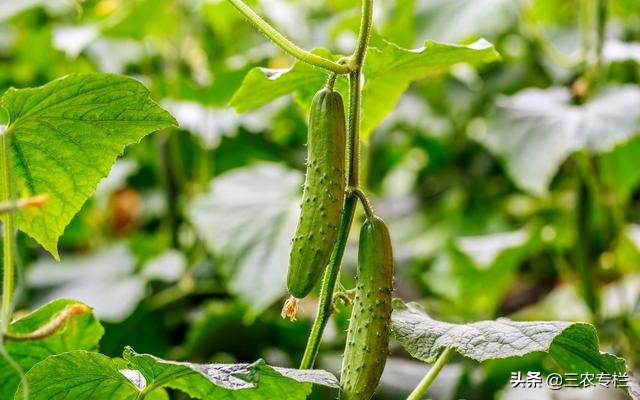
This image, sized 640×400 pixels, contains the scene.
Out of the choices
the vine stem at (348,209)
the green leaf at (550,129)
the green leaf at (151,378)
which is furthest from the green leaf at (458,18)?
the green leaf at (151,378)

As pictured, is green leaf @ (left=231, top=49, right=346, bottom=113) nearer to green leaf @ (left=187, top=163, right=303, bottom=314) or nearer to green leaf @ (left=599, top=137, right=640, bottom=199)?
green leaf @ (left=187, top=163, right=303, bottom=314)

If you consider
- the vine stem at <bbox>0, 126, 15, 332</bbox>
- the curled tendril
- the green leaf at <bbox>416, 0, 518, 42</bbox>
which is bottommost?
the curled tendril

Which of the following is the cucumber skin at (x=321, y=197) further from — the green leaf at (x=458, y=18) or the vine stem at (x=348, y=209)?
the green leaf at (x=458, y=18)

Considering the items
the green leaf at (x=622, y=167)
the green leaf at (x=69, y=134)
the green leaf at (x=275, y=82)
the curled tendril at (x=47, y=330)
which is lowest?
the curled tendril at (x=47, y=330)

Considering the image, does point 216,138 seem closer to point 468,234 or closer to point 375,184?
point 375,184

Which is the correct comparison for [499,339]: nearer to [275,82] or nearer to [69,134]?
[275,82]

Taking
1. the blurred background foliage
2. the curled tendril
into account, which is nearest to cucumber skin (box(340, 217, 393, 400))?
the curled tendril
